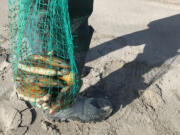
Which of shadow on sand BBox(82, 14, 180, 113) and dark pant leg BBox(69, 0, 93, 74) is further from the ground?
dark pant leg BBox(69, 0, 93, 74)

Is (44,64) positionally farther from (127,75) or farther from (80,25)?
(127,75)

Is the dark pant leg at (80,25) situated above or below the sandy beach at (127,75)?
above

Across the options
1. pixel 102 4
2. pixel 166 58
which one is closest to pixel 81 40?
pixel 166 58

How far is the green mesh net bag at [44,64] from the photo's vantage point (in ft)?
5.20

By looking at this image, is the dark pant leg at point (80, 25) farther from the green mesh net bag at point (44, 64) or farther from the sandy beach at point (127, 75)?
the sandy beach at point (127, 75)

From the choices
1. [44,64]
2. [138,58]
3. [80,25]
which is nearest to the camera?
[44,64]

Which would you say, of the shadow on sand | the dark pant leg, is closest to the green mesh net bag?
the dark pant leg

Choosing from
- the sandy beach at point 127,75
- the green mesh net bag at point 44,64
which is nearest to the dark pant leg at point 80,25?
the green mesh net bag at point 44,64

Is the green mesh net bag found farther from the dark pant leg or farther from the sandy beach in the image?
the sandy beach

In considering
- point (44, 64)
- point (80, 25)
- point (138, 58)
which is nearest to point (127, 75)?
point (138, 58)

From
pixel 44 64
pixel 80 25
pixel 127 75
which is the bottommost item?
pixel 127 75

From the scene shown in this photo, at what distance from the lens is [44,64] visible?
160 centimetres

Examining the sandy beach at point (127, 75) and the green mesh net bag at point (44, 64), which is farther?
the sandy beach at point (127, 75)

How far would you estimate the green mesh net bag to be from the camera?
158 centimetres
